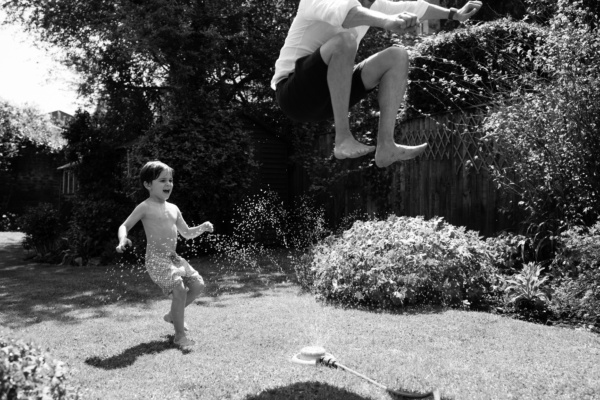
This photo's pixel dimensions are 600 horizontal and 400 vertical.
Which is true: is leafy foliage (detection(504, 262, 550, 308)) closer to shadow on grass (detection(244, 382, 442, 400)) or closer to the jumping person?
shadow on grass (detection(244, 382, 442, 400))

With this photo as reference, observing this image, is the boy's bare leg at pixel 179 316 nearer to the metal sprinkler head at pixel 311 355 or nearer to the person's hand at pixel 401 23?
the metal sprinkler head at pixel 311 355

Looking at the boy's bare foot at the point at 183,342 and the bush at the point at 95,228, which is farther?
the bush at the point at 95,228

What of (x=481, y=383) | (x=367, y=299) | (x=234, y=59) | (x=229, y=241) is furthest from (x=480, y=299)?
(x=234, y=59)

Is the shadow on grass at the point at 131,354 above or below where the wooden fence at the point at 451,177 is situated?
below

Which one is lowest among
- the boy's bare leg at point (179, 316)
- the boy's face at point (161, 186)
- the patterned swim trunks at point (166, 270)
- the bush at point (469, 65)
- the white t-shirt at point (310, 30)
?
the boy's bare leg at point (179, 316)

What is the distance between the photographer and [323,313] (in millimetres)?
5273

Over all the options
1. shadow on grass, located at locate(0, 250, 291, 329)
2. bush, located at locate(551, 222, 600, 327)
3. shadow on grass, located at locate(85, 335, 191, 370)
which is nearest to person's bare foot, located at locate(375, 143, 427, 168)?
shadow on grass, located at locate(85, 335, 191, 370)

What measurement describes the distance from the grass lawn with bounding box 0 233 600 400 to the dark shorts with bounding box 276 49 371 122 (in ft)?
5.48

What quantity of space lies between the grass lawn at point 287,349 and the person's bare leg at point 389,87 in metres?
1.42

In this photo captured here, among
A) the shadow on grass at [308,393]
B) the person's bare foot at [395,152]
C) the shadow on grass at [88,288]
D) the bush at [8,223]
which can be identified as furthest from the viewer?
the bush at [8,223]

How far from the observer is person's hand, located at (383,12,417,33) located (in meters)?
2.30

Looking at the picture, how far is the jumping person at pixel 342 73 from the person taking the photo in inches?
107

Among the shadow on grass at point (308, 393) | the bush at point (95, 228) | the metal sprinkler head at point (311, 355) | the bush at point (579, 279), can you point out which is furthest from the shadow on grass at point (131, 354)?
the bush at point (95, 228)

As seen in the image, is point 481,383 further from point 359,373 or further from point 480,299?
point 480,299
